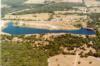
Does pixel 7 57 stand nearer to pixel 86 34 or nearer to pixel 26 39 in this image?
pixel 26 39

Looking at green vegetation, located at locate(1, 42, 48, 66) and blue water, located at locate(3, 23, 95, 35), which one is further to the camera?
blue water, located at locate(3, 23, 95, 35)

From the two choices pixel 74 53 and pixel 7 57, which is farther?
pixel 74 53

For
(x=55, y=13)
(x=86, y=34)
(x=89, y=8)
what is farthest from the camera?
(x=89, y=8)

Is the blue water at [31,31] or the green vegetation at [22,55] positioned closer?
the green vegetation at [22,55]

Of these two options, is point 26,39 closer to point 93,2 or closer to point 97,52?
point 97,52

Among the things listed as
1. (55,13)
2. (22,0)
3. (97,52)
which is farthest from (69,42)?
(22,0)

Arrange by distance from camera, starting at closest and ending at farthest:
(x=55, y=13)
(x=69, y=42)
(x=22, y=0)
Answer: (x=69, y=42) < (x=55, y=13) < (x=22, y=0)

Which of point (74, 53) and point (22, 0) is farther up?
point (22, 0)

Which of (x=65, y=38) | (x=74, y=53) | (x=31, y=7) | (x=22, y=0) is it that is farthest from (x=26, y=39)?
(x=22, y=0)

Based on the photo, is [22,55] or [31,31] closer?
[22,55]
